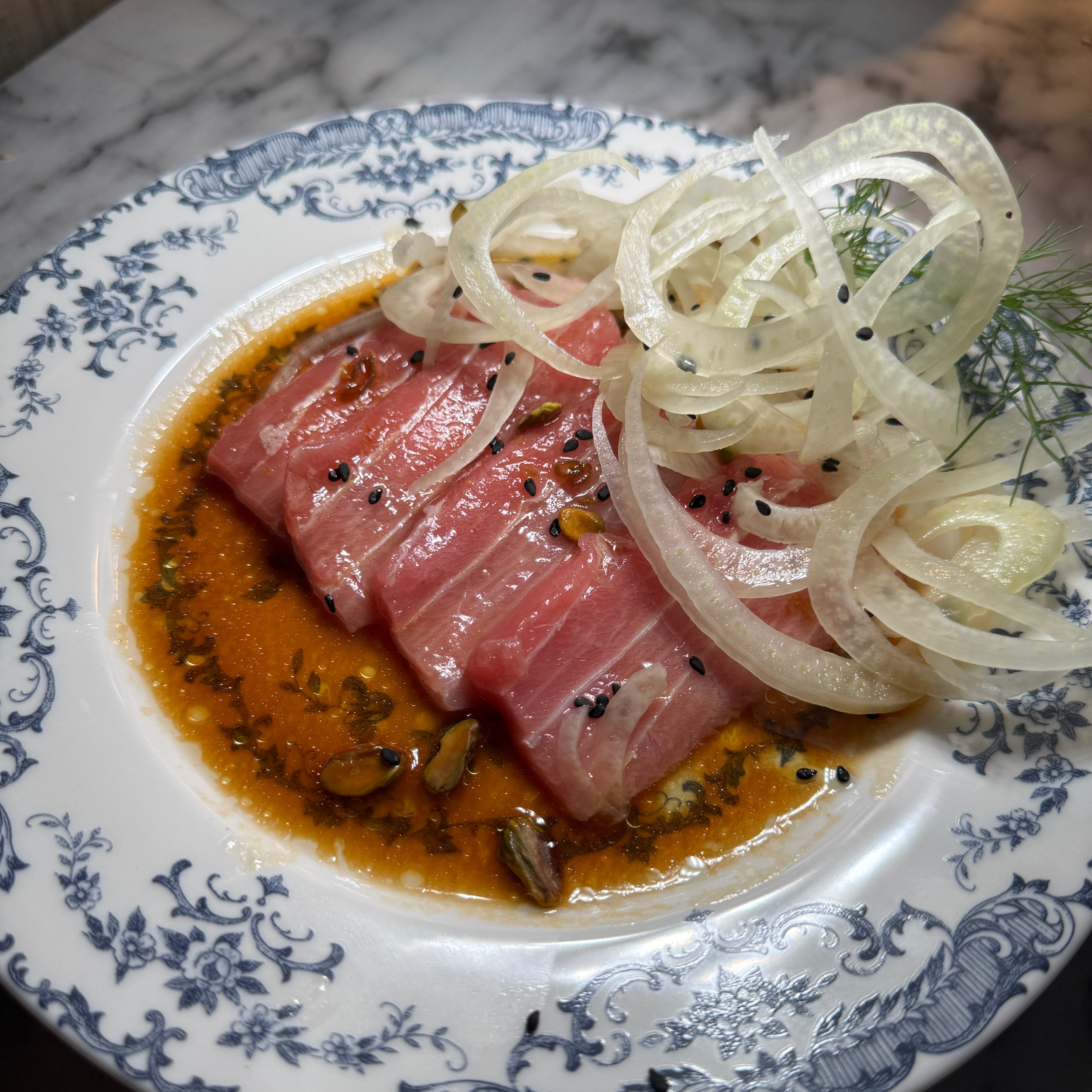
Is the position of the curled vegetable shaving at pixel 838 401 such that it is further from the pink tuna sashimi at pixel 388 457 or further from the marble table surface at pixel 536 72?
the marble table surface at pixel 536 72

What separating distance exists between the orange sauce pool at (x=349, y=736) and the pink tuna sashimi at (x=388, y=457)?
239 millimetres

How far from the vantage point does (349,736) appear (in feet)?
9.65

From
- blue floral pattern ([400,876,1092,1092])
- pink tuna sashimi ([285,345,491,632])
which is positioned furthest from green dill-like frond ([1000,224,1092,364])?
pink tuna sashimi ([285,345,491,632])

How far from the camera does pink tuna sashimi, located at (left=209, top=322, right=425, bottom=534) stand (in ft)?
10.4

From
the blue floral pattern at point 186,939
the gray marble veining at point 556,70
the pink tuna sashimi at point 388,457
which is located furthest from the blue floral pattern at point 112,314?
→ the blue floral pattern at point 186,939

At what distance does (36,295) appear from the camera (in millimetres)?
3453

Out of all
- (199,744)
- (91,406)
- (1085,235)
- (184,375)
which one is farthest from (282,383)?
(1085,235)

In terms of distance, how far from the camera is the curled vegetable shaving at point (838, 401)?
2680mm

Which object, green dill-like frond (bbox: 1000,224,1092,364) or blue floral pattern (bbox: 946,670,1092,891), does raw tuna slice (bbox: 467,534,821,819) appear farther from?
green dill-like frond (bbox: 1000,224,1092,364)

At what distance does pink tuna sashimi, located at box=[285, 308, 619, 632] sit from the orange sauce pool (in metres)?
0.24

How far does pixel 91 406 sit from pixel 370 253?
1349 millimetres

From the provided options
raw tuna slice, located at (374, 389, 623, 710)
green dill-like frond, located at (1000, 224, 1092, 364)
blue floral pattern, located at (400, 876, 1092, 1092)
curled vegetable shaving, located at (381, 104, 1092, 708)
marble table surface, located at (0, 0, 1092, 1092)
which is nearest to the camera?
blue floral pattern, located at (400, 876, 1092, 1092)

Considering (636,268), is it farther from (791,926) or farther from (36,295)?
(36,295)

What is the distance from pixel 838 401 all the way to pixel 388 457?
1.48 m
